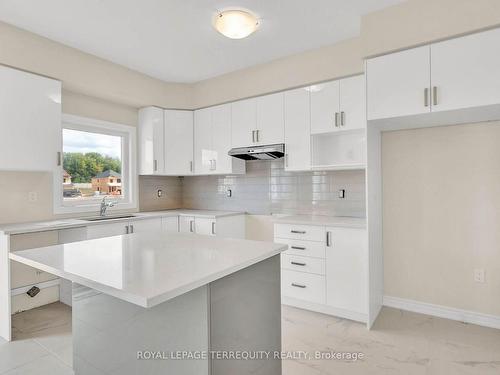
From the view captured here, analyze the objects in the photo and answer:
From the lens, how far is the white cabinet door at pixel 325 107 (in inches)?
119

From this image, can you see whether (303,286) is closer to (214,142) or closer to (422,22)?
(214,142)

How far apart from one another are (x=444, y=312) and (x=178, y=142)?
3.66 meters

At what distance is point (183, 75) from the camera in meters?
3.91

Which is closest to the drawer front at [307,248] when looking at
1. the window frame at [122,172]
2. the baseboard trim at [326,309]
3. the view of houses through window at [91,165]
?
the baseboard trim at [326,309]

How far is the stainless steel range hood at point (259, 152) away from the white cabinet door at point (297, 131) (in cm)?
11

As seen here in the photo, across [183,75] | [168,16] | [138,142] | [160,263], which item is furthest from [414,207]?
[138,142]

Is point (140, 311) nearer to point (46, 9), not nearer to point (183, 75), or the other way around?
point (46, 9)

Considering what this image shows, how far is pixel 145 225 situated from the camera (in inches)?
143

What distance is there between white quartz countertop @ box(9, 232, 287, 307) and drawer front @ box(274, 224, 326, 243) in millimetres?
1257

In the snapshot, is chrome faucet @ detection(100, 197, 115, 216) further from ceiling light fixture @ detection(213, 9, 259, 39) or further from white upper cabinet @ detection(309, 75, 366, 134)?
white upper cabinet @ detection(309, 75, 366, 134)

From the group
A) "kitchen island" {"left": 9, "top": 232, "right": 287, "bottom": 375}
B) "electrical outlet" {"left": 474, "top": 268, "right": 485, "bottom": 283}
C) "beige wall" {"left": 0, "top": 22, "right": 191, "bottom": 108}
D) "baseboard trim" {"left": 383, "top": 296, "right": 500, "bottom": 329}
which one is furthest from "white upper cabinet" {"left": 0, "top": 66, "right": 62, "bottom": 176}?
"electrical outlet" {"left": 474, "top": 268, "right": 485, "bottom": 283}

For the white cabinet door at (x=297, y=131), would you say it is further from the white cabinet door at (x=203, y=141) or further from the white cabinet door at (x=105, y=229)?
the white cabinet door at (x=105, y=229)

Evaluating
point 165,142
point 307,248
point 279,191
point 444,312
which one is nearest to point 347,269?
point 307,248

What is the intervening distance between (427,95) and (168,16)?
87.8 inches
